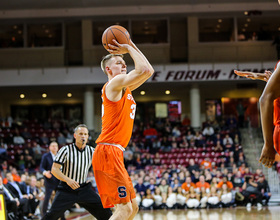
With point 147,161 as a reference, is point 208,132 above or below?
above

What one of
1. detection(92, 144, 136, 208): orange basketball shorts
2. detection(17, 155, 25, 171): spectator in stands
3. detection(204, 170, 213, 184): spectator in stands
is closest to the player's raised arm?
detection(92, 144, 136, 208): orange basketball shorts

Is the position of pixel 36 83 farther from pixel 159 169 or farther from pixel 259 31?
pixel 259 31

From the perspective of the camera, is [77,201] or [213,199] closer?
[77,201]

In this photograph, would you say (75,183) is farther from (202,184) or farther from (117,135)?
(202,184)

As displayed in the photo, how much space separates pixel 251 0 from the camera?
851 inches

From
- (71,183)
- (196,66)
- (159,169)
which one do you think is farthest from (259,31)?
(71,183)

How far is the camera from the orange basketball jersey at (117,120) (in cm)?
433

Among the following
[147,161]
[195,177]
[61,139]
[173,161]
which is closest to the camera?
[195,177]

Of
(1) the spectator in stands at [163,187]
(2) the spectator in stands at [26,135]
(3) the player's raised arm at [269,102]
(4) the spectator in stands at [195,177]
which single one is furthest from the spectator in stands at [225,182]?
(3) the player's raised arm at [269,102]

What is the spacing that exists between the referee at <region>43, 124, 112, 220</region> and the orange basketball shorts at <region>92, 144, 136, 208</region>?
5.40ft

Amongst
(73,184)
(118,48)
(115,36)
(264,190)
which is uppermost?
(115,36)

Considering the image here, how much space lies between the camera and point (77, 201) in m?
6.03

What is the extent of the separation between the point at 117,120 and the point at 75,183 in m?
1.89

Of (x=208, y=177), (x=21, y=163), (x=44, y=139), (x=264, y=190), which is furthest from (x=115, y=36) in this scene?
(x=44, y=139)
